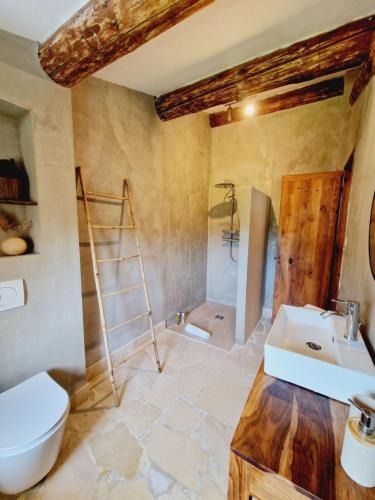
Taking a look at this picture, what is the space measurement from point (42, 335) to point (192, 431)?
4.26 ft

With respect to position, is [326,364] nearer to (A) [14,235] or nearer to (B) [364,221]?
(B) [364,221]

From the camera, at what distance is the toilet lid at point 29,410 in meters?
1.11

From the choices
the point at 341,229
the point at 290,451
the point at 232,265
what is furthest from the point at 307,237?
the point at 290,451

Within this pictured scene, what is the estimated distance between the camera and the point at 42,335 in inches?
60.7

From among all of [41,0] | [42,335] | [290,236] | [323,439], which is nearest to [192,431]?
[323,439]

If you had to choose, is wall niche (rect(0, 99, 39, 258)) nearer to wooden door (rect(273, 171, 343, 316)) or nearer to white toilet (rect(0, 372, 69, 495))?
white toilet (rect(0, 372, 69, 495))

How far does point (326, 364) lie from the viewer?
36.6 inches

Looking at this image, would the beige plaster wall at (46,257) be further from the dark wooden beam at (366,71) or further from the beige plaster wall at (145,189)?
the dark wooden beam at (366,71)

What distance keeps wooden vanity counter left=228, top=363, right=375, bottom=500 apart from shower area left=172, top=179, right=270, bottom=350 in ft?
5.52

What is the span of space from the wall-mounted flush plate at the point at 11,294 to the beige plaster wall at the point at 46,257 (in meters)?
0.04

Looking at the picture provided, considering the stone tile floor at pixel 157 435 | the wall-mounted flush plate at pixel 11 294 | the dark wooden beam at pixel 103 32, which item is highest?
the dark wooden beam at pixel 103 32

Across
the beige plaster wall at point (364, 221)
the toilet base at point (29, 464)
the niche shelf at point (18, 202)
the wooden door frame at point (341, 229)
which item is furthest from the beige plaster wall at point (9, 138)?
the wooden door frame at point (341, 229)

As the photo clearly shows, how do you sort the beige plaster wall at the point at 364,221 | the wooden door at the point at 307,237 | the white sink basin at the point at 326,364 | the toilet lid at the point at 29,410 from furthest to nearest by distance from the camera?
1. the wooden door at the point at 307,237
2. the beige plaster wall at the point at 364,221
3. the toilet lid at the point at 29,410
4. the white sink basin at the point at 326,364

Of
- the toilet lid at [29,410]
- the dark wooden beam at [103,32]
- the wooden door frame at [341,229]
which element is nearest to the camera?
the dark wooden beam at [103,32]
